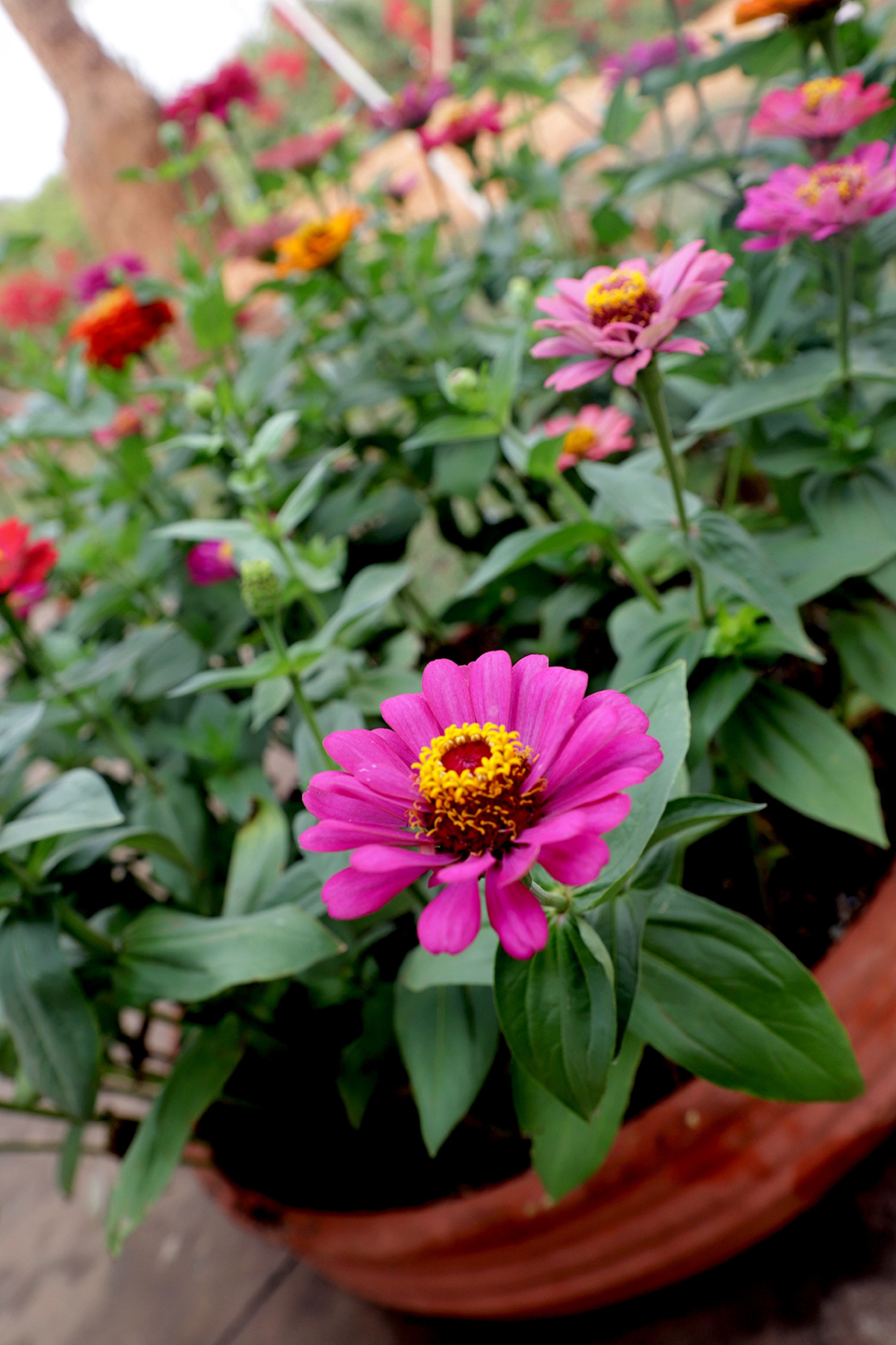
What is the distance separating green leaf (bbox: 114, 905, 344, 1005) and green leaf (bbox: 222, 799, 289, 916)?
30 millimetres

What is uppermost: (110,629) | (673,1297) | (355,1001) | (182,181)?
(182,181)

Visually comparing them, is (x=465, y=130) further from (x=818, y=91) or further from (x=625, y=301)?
(x=625, y=301)

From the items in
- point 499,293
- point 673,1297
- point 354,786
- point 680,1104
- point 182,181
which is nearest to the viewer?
point 354,786

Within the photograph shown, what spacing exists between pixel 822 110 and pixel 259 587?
448mm

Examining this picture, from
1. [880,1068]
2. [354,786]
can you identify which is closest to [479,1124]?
[880,1068]

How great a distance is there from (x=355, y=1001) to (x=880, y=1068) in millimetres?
349

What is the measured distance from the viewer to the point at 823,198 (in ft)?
1.59

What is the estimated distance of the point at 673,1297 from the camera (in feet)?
2.26

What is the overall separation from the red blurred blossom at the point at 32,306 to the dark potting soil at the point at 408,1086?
1.44 metres

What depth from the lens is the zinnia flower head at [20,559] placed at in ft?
2.14

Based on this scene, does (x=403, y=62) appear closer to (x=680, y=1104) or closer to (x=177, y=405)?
(x=177, y=405)

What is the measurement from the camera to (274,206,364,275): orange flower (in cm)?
89

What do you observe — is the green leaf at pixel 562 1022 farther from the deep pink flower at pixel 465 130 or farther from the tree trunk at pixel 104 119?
the tree trunk at pixel 104 119

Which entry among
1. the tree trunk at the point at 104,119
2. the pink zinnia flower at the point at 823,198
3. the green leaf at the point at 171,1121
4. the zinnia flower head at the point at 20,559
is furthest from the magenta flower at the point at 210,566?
the tree trunk at the point at 104,119
